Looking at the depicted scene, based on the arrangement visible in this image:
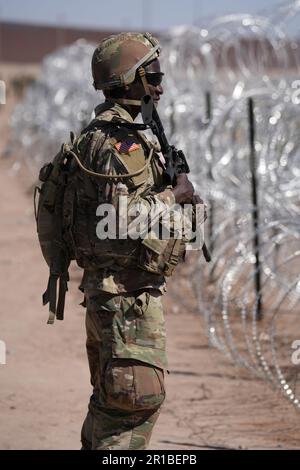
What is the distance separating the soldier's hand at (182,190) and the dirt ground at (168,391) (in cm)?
175

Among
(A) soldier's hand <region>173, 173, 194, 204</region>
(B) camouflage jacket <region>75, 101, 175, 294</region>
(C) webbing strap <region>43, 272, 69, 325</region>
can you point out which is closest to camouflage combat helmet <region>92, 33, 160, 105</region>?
(B) camouflage jacket <region>75, 101, 175, 294</region>

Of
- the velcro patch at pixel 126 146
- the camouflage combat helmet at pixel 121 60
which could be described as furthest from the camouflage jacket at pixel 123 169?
the camouflage combat helmet at pixel 121 60

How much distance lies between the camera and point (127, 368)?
146 inches

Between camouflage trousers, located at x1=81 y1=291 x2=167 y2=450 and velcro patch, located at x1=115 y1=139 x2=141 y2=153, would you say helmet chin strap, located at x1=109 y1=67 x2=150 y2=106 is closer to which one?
velcro patch, located at x1=115 y1=139 x2=141 y2=153

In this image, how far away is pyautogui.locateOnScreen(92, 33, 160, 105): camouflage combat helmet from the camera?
3771mm

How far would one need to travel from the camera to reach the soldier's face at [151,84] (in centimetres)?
381

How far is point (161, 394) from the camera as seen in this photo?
375 cm

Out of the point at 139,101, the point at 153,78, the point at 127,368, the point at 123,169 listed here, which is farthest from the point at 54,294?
the point at 153,78

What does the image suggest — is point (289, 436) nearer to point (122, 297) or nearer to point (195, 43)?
point (122, 297)

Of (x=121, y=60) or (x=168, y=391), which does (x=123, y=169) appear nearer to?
(x=121, y=60)

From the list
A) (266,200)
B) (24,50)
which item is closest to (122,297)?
(266,200)

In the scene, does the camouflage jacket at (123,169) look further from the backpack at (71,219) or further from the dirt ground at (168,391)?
the dirt ground at (168,391)

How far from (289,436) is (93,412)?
178cm
